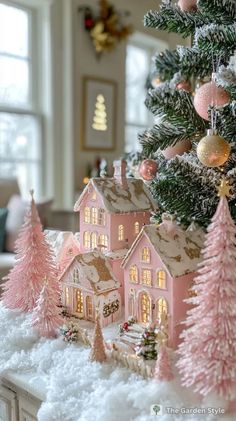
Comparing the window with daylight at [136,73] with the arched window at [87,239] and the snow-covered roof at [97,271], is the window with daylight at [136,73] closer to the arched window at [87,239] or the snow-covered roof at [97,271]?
the arched window at [87,239]

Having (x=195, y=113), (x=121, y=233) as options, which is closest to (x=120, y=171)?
(x=121, y=233)

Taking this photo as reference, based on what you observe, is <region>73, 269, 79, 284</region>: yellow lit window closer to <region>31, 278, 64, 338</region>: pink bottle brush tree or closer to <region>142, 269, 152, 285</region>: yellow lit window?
<region>31, 278, 64, 338</region>: pink bottle brush tree

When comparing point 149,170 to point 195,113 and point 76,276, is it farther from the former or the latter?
point 76,276

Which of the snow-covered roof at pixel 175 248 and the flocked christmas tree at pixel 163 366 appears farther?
the snow-covered roof at pixel 175 248

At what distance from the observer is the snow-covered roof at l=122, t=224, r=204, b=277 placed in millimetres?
881

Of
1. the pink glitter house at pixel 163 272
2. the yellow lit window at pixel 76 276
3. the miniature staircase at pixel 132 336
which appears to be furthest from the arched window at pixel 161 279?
the yellow lit window at pixel 76 276

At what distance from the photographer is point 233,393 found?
2.29 feet

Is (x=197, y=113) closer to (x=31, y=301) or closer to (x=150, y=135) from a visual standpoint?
(x=150, y=135)

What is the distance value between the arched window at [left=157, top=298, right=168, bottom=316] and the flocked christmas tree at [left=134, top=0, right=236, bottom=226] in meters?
0.21

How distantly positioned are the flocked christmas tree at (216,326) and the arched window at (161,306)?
5.6 inches

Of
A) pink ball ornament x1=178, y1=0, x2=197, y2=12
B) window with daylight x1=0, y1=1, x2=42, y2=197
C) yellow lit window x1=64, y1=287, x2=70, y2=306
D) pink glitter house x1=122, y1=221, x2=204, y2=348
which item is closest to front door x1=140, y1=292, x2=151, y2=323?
pink glitter house x1=122, y1=221, x2=204, y2=348

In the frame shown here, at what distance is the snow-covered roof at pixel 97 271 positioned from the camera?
991 millimetres

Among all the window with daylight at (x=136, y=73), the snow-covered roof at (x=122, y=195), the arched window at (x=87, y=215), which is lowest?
the arched window at (x=87, y=215)

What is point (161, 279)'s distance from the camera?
0.90m
